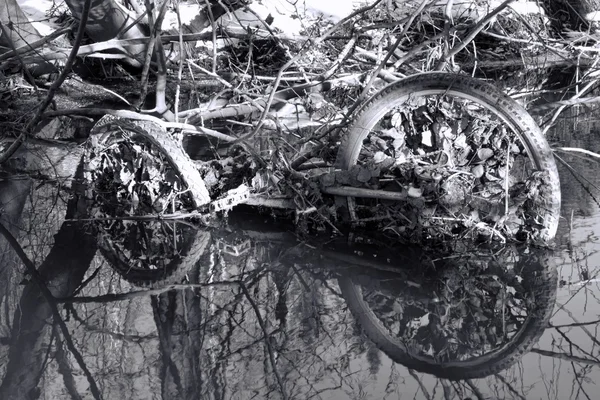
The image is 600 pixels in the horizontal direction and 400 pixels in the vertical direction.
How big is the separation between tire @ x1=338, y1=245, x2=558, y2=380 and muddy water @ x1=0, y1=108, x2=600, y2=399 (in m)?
0.01

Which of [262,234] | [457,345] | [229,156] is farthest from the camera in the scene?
[229,156]

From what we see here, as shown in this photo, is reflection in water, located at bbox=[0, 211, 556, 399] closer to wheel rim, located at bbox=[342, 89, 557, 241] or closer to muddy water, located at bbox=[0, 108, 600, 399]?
muddy water, located at bbox=[0, 108, 600, 399]

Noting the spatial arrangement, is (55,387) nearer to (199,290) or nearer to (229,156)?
(199,290)

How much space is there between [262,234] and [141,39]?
1.71 metres

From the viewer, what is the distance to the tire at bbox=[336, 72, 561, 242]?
474cm

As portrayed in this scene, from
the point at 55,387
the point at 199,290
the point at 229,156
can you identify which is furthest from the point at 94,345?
the point at 229,156

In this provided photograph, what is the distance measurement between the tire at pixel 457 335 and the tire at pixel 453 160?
350mm

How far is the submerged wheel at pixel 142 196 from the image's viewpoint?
17.3 ft

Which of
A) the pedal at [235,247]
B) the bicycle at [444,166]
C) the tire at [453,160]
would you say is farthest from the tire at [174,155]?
the tire at [453,160]

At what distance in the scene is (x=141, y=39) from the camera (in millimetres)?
5789

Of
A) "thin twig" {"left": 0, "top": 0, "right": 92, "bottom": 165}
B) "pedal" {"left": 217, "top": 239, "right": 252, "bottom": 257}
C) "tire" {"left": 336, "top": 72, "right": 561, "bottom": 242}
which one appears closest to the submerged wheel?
"pedal" {"left": 217, "top": 239, "right": 252, "bottom": 257}

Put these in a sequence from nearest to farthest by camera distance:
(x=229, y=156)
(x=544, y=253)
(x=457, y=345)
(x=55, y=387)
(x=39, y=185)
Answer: (x=55, y=387) → (x=457, y=345) → (x=544, y=253) → (x=229, y=156) → (x=39, y=185)

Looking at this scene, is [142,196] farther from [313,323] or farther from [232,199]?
[313,323]

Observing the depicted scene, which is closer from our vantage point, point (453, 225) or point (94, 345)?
point (94, 345)
